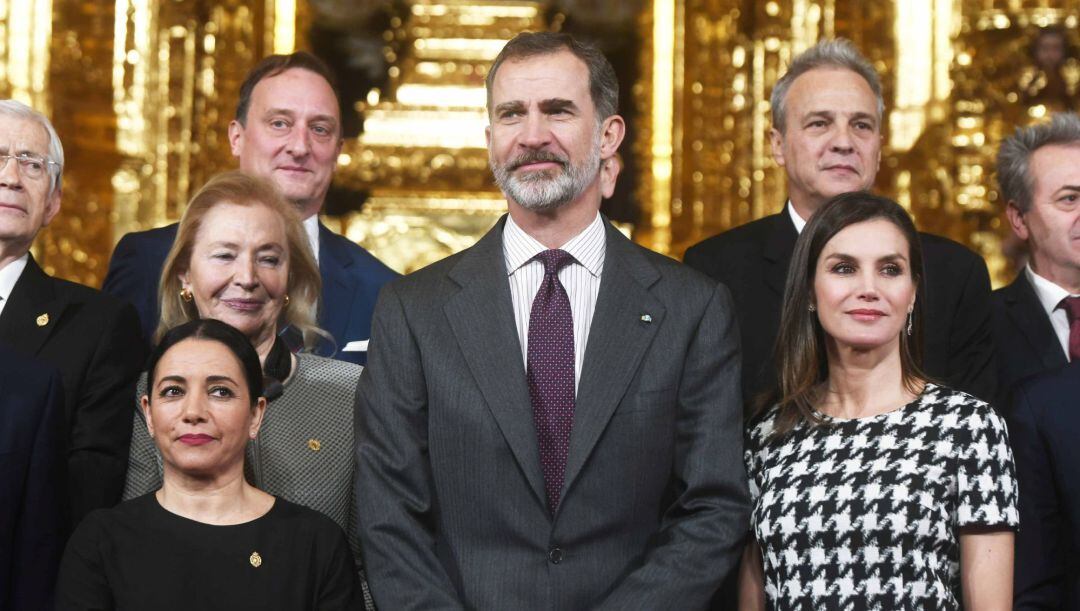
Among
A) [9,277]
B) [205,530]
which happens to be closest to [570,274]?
[205,530]

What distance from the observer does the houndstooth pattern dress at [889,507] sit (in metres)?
2.93

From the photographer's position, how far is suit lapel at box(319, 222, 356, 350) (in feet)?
13.2

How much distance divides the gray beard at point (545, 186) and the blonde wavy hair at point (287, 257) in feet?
2.19

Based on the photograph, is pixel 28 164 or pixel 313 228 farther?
pixel 313 228

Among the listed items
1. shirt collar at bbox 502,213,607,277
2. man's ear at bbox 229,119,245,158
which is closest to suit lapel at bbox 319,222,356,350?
man's ear at bbox 229,119,245,158

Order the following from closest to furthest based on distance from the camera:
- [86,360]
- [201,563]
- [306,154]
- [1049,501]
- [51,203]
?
[201,563] → [1049,501] → [86,360] → [51,203] → [306,154]

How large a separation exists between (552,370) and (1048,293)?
1.58 meters

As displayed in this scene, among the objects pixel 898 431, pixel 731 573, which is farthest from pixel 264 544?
pixel 898 431

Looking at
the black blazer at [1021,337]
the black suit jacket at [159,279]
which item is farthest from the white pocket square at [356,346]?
the black blazer at [1021,337]

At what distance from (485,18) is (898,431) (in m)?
3.96

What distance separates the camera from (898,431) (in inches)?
119

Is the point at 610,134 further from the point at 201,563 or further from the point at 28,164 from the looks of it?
the point at 28,164

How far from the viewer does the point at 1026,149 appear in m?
4.20

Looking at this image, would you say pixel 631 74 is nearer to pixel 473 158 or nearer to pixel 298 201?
pixel 473 158
